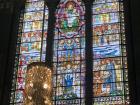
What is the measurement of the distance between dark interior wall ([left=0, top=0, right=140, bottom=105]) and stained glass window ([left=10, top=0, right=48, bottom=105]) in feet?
0.85

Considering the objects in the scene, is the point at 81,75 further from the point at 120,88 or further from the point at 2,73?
the point at 2,73

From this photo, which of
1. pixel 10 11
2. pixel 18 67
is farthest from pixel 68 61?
A: pixel 10 11

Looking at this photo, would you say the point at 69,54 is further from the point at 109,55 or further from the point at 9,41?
the point at 9,41

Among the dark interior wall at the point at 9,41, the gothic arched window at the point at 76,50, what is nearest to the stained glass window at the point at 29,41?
the gothic arched window at the point at 76,50

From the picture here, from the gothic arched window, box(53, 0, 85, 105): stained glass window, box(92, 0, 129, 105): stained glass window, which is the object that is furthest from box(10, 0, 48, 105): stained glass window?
box(92, 0, 129, 105): stained glass window

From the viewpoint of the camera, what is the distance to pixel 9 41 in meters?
13.7

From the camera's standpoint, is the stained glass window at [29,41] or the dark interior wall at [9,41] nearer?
the dark interior wall at [9,41]

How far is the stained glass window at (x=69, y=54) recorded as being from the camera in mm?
12545

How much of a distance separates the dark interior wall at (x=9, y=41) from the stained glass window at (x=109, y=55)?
0.34m

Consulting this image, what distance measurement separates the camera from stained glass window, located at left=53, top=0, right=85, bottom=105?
12.5 m

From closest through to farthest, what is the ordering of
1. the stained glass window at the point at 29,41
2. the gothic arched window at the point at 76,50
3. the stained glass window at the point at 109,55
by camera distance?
the stained glass window at the point at 109,55, the gothic arched window at the point at 76,50, the stained glass window at the point at 29,41

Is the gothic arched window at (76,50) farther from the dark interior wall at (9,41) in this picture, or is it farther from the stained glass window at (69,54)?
the dark interior wall at (9,41)

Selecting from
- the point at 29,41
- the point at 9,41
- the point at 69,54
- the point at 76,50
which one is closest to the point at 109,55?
the point at 76,50

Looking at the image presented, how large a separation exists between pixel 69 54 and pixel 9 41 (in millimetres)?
1875
